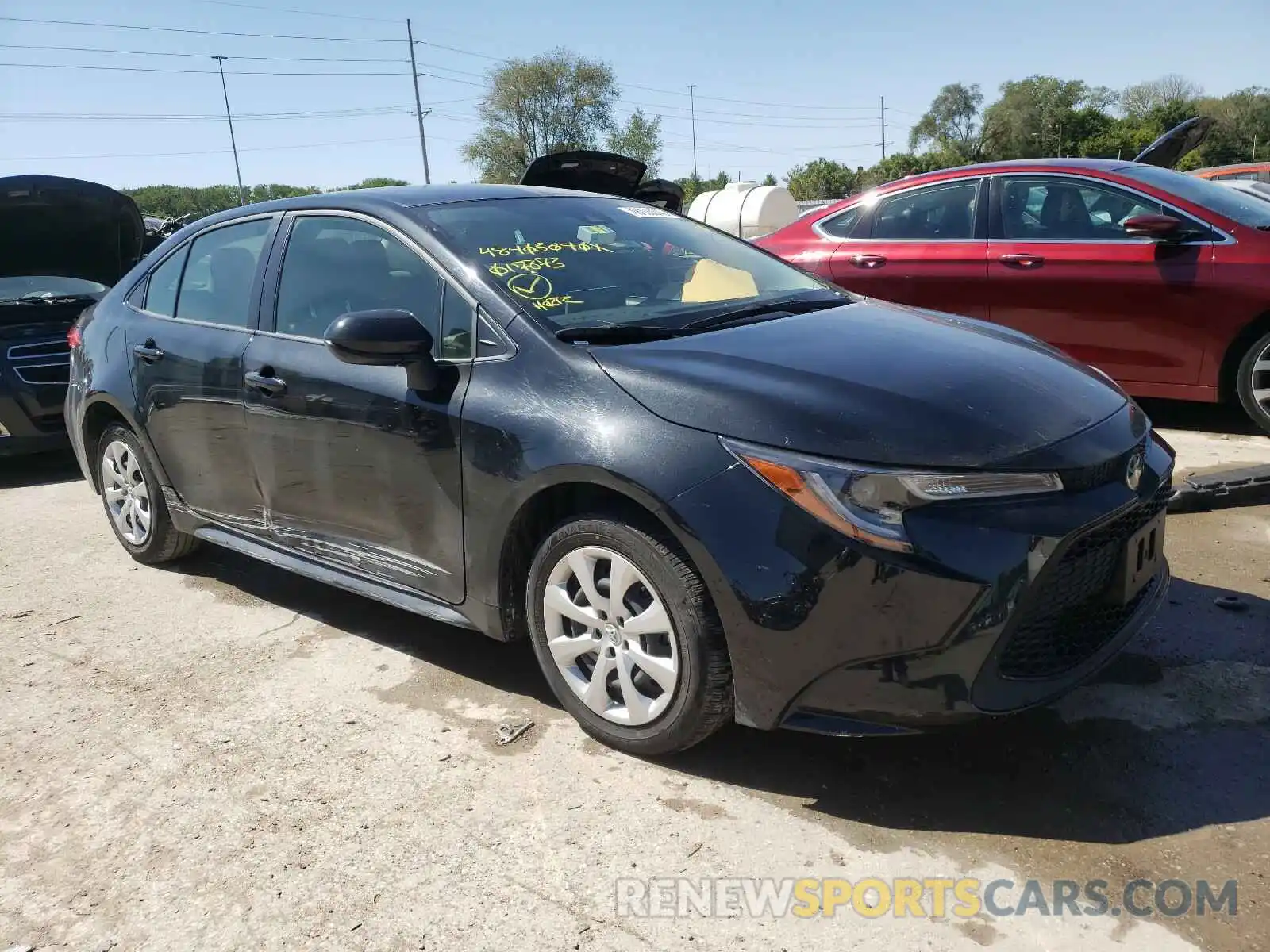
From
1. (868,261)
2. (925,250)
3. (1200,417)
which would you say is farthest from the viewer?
(868,261)

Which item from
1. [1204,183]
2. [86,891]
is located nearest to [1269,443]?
[1204,183]

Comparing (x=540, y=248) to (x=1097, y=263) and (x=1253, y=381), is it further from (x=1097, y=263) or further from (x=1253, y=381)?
(x=1253, y=381)

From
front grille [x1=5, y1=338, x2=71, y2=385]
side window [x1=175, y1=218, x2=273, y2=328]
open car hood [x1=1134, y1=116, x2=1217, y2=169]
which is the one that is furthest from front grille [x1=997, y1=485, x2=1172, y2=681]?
front grille [x1=5, y1=338, x2=71, y2=385]

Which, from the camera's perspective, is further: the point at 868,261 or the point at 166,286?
the point at 868,261

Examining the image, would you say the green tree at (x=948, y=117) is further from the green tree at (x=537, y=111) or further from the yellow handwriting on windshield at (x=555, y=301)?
the yellow handwriting on windshield at (x=555, y=301)

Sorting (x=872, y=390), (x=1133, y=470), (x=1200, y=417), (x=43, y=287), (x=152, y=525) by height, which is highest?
(x=43, y=287)

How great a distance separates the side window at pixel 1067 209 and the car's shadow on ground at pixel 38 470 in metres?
6.22

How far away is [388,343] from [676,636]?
46.8 inches

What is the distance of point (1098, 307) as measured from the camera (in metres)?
5.68

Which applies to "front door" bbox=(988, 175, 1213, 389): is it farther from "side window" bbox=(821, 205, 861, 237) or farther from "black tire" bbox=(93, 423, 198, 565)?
"black tire" bbox=(93, 423, 198, 565)

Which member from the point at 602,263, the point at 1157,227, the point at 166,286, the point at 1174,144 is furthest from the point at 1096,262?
the point at 166,286

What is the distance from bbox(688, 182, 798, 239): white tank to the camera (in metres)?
23.0

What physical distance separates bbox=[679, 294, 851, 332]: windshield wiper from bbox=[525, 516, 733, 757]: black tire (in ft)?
2.41

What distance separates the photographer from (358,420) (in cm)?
326
